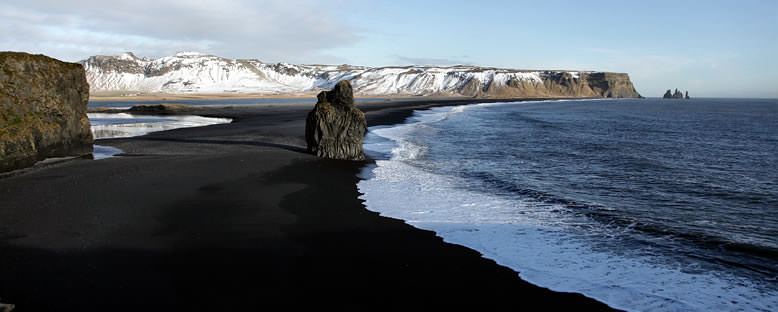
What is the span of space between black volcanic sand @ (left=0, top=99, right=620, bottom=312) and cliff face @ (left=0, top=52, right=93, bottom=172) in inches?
139

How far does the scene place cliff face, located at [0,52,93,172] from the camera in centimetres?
1667

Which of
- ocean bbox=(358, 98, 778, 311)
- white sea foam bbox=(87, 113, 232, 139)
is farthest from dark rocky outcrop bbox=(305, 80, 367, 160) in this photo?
white sea foam bbox=(87, 113, 232, 139)

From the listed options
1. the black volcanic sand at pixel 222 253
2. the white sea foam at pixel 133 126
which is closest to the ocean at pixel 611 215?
the black volcanic sand at pixel 222 253

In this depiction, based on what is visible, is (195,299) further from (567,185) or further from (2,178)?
(567,185)

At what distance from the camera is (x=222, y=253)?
26.0 ft

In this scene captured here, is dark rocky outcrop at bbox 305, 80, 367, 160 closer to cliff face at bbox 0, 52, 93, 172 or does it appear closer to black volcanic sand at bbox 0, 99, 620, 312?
black volcanic sand at bbox 0, 99, 620, 312

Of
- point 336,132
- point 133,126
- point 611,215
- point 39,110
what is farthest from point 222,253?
point 133,126

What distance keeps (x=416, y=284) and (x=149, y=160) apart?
49.4ft

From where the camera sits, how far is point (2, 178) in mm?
13656

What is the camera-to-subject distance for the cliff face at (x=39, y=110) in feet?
54.7

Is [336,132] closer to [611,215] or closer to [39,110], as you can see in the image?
[611,215]

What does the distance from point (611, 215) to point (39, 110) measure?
22589mm

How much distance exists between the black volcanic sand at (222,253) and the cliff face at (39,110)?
352cm

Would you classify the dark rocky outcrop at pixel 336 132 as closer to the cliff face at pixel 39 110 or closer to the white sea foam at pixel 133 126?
the cliff face at pixel 39 110
